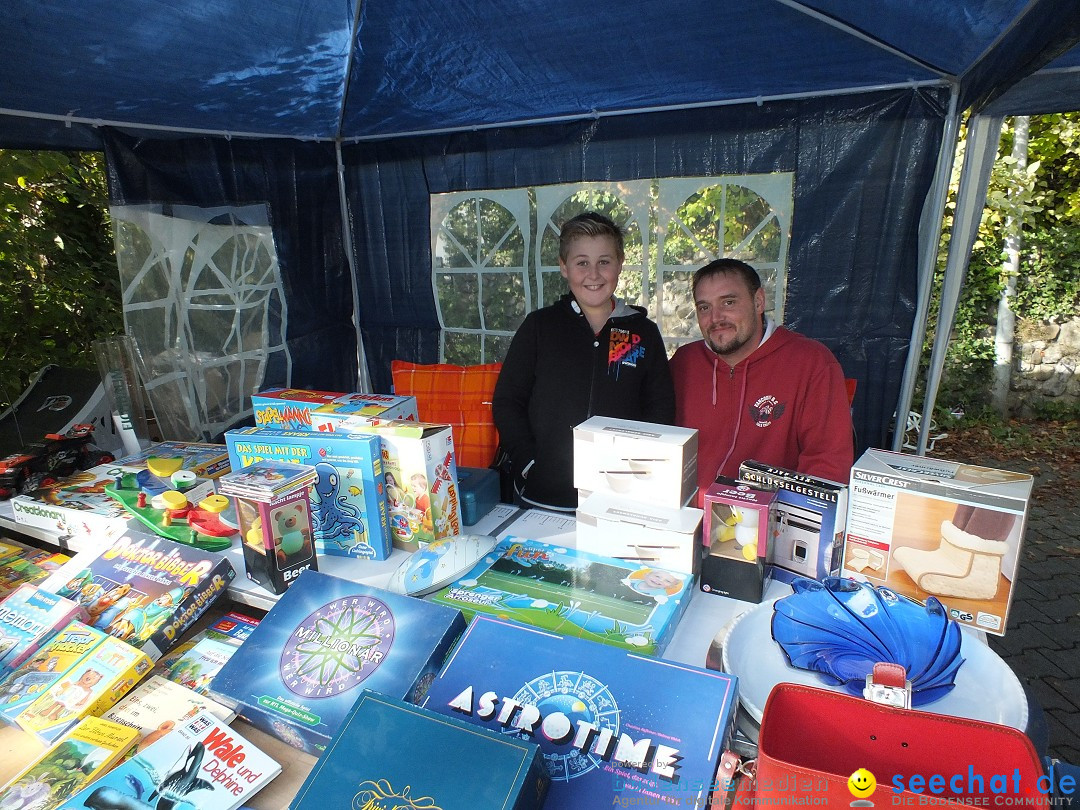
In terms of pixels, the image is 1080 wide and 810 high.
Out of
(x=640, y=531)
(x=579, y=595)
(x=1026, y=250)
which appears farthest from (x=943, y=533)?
(x=1026, y=250)

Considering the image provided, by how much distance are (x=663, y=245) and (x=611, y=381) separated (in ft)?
4.04

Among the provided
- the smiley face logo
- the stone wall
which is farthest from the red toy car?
the stone wall

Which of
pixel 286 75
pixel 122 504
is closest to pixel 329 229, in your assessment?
pixel 286 75

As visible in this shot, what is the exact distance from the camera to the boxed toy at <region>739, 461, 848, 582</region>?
3.92 feet

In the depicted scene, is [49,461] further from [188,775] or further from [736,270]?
[736,270]

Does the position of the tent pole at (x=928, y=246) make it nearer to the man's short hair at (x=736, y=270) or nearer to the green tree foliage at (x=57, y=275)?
the man's short hair at (x=736, y=270)

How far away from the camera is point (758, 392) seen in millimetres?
2031

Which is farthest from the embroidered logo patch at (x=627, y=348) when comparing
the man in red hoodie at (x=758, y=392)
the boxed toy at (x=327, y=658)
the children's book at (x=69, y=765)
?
the children's book at (x=69, y=765)

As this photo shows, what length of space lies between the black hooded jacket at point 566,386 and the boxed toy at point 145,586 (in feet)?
3.42

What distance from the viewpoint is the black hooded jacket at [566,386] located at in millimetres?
2064

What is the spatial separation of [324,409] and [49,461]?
100 centimetres

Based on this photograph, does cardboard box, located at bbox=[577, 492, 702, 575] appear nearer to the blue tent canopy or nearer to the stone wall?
the blue tent canopy

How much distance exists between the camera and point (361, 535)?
144 cm

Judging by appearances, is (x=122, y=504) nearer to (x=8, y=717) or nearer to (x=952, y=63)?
(x=8, y=717)
